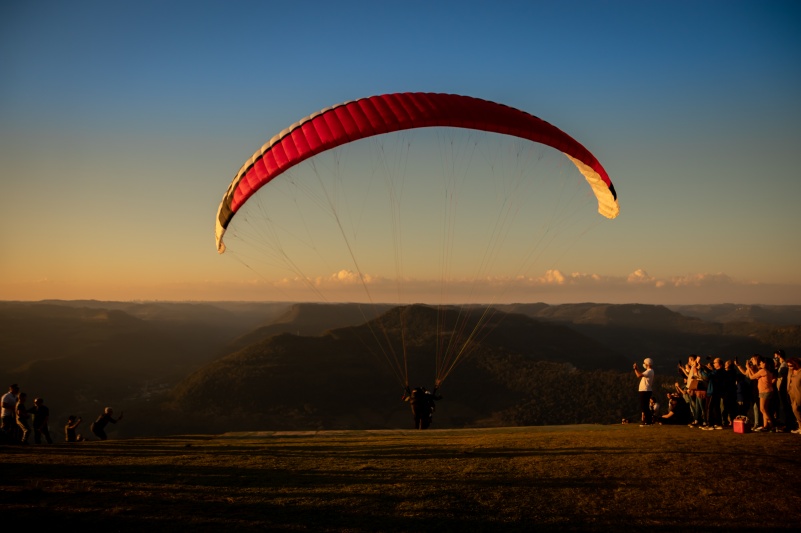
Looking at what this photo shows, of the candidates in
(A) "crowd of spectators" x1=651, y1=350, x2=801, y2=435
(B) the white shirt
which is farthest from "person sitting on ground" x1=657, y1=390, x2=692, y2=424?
(B) the white shirt

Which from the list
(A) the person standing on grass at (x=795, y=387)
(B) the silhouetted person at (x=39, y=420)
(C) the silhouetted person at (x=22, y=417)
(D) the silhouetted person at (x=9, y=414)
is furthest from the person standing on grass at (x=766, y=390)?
(D) the silhouetted person at (x=9, y=414)

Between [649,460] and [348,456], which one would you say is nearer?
[649,460]

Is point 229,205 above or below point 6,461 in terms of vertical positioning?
above

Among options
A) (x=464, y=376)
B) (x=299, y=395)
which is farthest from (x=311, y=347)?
(x=464, y=376)

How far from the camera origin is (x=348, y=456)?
11.0 m

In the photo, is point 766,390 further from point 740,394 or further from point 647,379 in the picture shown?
point 647,379

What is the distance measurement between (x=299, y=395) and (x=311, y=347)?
2141 centimetres

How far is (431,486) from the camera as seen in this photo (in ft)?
27.2

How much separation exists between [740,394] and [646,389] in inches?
90.3

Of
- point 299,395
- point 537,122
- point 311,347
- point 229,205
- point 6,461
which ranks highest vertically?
point 537,122

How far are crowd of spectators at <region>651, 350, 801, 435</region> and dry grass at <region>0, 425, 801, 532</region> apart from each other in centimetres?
112

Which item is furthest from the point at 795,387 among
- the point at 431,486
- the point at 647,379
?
the point at 431,486

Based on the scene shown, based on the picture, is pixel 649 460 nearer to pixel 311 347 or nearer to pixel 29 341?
Answer: pixel 311 347

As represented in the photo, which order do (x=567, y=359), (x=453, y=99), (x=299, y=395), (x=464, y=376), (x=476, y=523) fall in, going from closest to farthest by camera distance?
(x=476, y=523)
(x=453, y=99)
(x=299, y=395)
(x=464, y=376)
(x=567, y=359)
